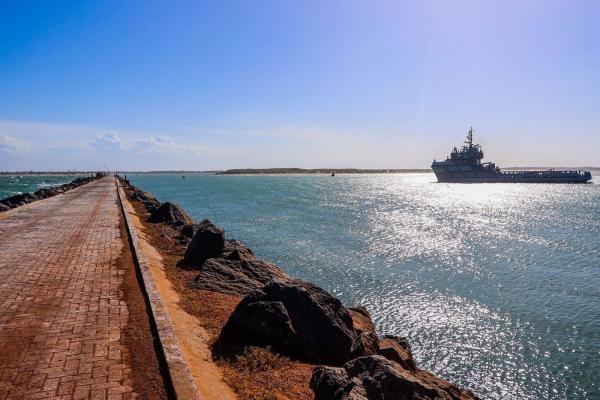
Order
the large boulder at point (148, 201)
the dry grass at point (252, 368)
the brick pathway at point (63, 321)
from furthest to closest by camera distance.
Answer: the large boulder at point (148, 201) → the dry grass at point (252, 368) → the brick pathway at point (63, 321)

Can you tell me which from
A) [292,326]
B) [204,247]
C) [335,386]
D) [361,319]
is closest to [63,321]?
[292,326]

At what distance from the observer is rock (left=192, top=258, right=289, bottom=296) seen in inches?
431

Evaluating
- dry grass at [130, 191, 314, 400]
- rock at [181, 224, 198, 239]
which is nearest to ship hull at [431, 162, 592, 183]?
rock at [181, 224, 198, 239]

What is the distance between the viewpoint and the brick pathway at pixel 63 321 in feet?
17.9

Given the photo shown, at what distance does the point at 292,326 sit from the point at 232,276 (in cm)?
460

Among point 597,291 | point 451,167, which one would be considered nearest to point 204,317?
point 597,291

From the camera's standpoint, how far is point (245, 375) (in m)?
6.44

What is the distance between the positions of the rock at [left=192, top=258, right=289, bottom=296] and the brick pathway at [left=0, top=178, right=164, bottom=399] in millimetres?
2276

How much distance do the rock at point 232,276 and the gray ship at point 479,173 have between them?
10793 centimetres

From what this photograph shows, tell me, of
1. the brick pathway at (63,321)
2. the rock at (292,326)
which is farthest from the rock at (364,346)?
the brick pathway at (63,321)

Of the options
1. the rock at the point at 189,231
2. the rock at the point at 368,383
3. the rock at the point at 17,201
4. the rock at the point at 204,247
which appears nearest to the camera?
the rock at the point at 368,383

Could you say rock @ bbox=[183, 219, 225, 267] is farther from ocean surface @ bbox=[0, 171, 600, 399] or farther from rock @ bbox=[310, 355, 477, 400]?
rock @ bbox=[310, 355, 477, 400]

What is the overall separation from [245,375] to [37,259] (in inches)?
378

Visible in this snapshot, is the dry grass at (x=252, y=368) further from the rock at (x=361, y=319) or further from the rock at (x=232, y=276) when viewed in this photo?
the rock at (x=361, y=319)
